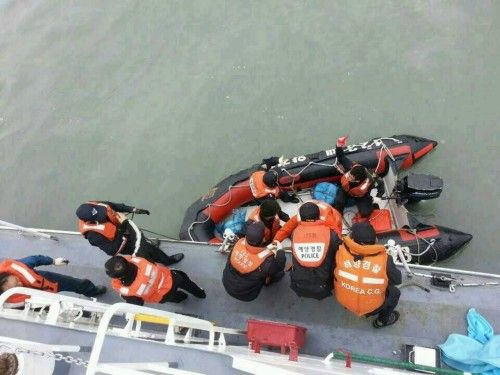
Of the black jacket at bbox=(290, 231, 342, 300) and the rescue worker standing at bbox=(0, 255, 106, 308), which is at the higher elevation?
the black jacket at bbox=(290, 231, 342, 300)

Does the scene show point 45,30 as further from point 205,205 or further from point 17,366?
point 17,366

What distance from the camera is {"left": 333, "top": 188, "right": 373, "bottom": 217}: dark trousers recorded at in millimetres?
3348

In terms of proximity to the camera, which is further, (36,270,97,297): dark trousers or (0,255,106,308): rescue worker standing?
(36,270,97,297): dark trousers

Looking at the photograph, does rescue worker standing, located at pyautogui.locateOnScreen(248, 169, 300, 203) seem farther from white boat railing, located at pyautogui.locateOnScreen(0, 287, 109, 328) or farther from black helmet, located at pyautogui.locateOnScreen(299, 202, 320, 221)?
white boat railing, located at pyautogui.locateOnScreen(0, 287, 109, 328)

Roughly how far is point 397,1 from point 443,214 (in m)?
2.46

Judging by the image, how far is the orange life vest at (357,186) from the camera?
123 inches

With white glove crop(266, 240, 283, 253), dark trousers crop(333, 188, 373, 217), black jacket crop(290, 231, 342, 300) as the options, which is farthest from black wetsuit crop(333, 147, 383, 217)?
black jacket crop(290, 231, 342, 300)

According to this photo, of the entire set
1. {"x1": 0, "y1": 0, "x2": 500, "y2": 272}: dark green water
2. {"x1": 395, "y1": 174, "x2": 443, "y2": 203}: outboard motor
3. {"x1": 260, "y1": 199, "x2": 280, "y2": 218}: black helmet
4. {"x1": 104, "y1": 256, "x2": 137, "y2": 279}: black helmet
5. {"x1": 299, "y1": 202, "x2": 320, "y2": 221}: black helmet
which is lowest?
{"x1": 104, "y1": 256, "x2": 137, "y2": 279}: black helmet

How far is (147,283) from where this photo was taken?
2.57 meters

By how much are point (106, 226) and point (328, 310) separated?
1.60 metres

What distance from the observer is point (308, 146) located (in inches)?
176

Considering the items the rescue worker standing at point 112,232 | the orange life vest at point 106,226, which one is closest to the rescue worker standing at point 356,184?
the rescue worker standing at point 112,232

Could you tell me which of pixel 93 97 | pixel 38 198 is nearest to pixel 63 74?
pixel 93 97

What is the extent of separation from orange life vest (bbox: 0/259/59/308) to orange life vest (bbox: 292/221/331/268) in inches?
68.5
